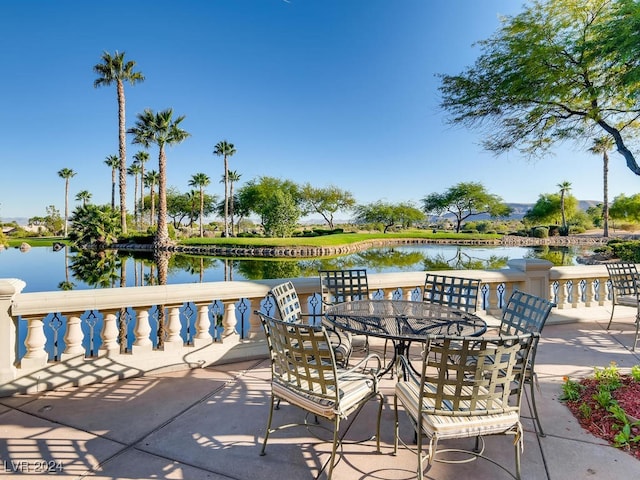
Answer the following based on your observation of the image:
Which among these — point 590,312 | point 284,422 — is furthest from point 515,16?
point 284,422

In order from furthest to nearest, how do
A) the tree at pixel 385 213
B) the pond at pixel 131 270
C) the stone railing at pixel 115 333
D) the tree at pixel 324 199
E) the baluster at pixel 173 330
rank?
the tree at pixel 385 213
the tree at pixel 324 199
the pond at pixel 131 270
the baluster at pixel 173 330
the stone railing at pixel 115 333

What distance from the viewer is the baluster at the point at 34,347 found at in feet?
11.3

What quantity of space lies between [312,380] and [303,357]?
0.18 m

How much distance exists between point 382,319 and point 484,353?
1.45 m

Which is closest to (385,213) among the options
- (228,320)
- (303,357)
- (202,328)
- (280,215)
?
(280,215)

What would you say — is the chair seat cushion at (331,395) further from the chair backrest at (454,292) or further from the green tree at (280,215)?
the green tree at (280,215)

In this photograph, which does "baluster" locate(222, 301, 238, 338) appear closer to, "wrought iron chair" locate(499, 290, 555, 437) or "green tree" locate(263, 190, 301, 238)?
"wrought iron chair" locate(499, 290, 555, 437)

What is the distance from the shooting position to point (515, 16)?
6801 millimetres

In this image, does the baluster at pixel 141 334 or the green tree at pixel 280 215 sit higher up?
the green tree at pixel 280 215

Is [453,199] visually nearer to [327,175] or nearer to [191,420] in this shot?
[327,175]

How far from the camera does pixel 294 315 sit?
151 inches

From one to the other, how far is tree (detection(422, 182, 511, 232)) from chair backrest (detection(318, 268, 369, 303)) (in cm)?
6108

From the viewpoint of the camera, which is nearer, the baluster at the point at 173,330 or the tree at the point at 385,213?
the baluster at the point at 173,330

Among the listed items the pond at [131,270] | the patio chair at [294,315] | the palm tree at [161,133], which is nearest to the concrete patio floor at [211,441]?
the patio chair at [294,315]
